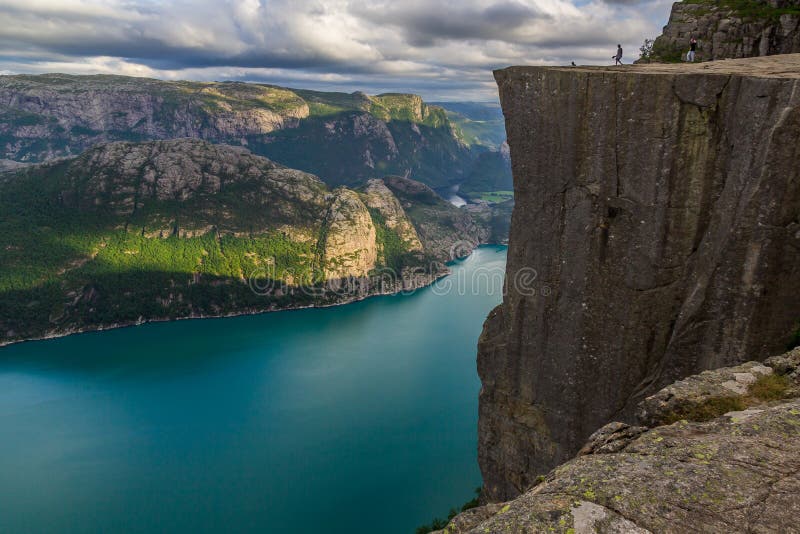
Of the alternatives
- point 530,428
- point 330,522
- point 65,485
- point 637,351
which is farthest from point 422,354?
point 637,351

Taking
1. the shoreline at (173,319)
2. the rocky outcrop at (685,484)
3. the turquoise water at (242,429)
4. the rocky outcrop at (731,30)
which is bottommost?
the shoreline at (173,319)

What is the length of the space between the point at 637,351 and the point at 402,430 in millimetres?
64373

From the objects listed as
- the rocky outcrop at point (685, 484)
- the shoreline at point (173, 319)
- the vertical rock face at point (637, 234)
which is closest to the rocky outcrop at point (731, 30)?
the vertical rock face at point (637, 234)

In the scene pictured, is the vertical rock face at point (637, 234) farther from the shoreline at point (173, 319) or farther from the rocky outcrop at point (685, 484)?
the shoreline at point (173, 319)

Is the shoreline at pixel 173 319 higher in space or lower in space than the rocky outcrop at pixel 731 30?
lower

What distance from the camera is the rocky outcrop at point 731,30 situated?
3597 cm

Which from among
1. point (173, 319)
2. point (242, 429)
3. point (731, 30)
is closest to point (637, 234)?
point (731, 30)

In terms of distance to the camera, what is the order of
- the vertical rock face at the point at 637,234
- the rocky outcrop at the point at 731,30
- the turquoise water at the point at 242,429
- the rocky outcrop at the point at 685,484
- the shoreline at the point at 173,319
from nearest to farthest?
the rocky outcrop at the point at 685,484 → the vertical rock face at the point at 637,234 → the rocky outcrop at the point at 731,30 → the turquoise water at the point at 242,429 → the shoreline at the point at 173,319

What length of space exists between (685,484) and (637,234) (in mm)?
16940

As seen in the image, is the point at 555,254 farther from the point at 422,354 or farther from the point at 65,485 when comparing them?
the point at 422,354

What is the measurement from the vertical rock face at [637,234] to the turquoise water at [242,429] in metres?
42.0

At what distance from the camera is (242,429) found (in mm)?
89750

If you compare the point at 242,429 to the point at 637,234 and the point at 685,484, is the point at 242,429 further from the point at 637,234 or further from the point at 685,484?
the point at 685,484

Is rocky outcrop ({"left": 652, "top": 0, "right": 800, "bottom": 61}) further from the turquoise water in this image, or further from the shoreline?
the shoreline
